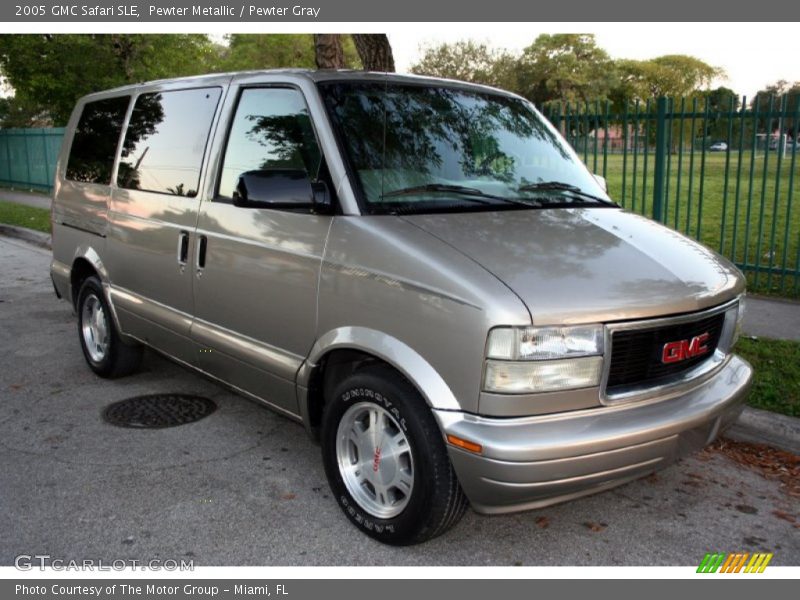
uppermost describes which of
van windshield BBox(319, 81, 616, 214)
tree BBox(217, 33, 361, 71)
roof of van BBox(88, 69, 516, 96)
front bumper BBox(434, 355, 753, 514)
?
tree BBox(217, 33, 361, 71)

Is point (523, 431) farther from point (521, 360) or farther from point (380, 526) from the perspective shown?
point (380, 526)

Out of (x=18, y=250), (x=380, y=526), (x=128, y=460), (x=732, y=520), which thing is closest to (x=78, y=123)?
(x=128, y=460)

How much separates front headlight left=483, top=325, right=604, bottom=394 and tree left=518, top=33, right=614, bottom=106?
8306 centimetres

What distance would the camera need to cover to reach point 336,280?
3.42 metres

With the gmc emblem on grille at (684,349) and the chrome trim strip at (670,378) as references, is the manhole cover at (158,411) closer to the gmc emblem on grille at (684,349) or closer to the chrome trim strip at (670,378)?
the chrome trim strip at (670,378)

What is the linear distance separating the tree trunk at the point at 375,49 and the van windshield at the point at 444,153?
424 centimetres

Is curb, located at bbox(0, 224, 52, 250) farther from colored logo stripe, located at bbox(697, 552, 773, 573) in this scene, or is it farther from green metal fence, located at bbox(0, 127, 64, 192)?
colored logo stripe, located at bbox(697, 552, 773, 573)

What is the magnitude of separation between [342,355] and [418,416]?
2.04ft

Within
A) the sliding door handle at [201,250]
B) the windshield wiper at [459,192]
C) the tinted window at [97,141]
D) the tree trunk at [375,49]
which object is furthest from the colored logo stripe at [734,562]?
the tree trunk at [375,49]

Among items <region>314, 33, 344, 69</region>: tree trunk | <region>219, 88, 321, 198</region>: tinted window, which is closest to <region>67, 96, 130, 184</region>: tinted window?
<region>219, 88, 321, 198</region>: tinted window

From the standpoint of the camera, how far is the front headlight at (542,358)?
285 centimetres

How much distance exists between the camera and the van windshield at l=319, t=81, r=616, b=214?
141 inches

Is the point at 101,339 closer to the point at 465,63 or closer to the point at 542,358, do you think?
the point at 542,358

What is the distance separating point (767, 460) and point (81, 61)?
25.1 metres
